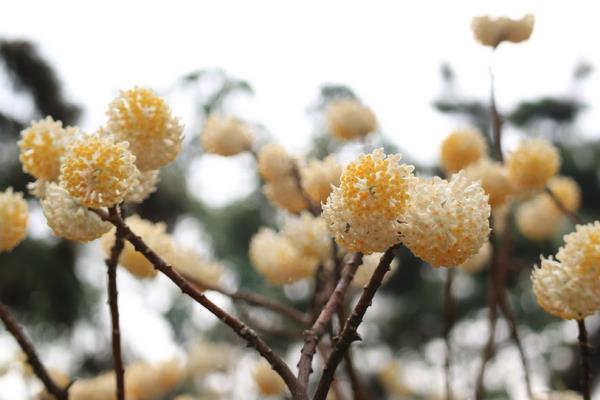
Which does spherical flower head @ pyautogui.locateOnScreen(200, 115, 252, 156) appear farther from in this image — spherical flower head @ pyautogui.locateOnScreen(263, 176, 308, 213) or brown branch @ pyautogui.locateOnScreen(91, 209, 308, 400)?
brown branch @ pyautogui.locateOnScreen(91, 209, 308, 400)

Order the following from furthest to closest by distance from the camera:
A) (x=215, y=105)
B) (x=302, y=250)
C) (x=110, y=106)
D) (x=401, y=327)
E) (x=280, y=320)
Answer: (x=401, y=327), (x=280, y=320), (x=215, y=105), (x=302, y=250), (x=110, y=106)

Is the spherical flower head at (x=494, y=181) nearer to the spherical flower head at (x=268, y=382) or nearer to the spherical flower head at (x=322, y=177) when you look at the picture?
the spherical flower head at (x=322, y=177)

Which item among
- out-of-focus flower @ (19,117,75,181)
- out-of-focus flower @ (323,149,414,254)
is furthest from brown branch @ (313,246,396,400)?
out-of-focus flower @ (19,117,75,181)

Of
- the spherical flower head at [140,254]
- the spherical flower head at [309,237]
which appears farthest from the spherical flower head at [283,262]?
the spherical flower head at [140,254]

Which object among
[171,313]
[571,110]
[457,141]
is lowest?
[571,110]

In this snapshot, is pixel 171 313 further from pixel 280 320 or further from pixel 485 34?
pixel 485 34

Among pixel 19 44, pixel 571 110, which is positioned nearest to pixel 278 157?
pixel 571 110

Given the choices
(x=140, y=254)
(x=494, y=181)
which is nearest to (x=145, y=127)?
(x=140, y=254)
